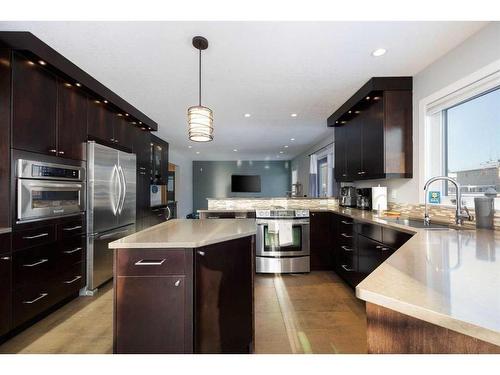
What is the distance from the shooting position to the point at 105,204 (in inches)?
110

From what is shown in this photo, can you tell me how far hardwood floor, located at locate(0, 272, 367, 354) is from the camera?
1.72 m

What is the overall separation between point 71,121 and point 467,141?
12.3 ft

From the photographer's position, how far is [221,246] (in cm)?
142

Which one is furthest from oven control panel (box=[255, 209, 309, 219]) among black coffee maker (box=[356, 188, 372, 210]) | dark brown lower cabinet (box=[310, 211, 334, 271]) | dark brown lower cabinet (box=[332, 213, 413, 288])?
→ black coffee maker (box=[356, 188, 372, 210])

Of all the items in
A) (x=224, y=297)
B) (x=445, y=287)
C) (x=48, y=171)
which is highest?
(x=48, y=171)

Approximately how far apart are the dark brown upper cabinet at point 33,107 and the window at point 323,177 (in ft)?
17.4

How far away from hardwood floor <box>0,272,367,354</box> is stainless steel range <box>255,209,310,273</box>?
0.50 m

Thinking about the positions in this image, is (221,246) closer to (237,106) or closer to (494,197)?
(494,197)

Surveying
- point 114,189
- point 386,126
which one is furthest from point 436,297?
point 114,189

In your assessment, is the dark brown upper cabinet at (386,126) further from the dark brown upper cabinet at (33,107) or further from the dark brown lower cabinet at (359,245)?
the dark brown upper cabinet at (33,107)

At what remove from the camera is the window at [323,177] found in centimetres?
600

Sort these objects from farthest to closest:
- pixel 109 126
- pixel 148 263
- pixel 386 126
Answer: pixel 109 126
pixel 386 126
pixel 148 263

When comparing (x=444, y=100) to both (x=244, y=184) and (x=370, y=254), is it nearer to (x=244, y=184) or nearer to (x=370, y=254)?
(x=370, y=254)

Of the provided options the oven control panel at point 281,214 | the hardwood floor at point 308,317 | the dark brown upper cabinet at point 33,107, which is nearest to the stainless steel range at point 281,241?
the oven control panel at point 281,214
